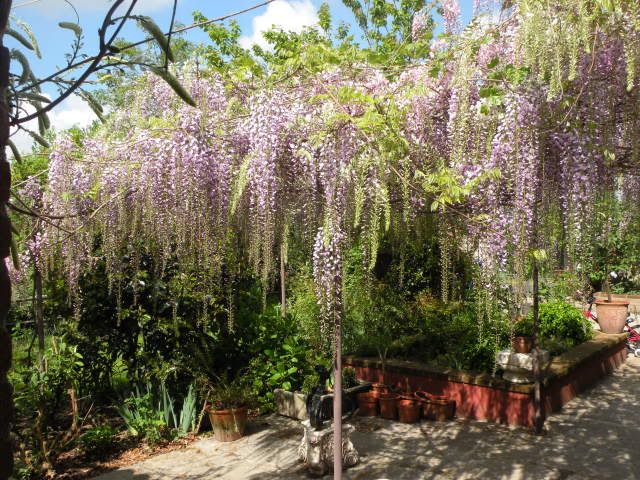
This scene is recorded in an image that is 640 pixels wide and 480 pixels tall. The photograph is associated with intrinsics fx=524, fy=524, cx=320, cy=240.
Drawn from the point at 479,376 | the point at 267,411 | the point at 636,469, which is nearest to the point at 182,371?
the point at 267,411

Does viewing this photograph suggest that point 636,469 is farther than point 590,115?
Yes

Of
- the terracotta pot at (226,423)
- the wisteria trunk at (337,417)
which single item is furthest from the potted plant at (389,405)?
the wisteria trunk at (337,417)

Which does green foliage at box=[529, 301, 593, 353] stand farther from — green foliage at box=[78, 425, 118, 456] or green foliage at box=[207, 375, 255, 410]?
green foliage at box=[78, 425, 118, 456]

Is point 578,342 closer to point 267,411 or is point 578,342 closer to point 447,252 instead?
point 267,411

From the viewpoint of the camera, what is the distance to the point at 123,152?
3.34 meters

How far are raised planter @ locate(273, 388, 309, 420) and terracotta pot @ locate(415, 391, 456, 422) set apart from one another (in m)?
1.19

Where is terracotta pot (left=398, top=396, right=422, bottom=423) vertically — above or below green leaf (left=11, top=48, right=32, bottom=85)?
below

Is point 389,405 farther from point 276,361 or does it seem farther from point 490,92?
point 490,92

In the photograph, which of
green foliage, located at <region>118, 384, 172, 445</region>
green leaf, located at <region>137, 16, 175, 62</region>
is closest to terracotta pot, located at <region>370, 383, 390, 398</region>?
green foliage, located at <region>118, 384, 172, 445</region>

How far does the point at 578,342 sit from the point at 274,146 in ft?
19.4

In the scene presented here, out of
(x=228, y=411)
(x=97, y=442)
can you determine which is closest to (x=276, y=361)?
(x=228, y=411)

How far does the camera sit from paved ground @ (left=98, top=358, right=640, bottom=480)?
13.0 feet

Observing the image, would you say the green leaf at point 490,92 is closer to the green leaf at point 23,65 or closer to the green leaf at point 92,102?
the green leaf at point 92,102

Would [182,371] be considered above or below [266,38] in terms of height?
below
